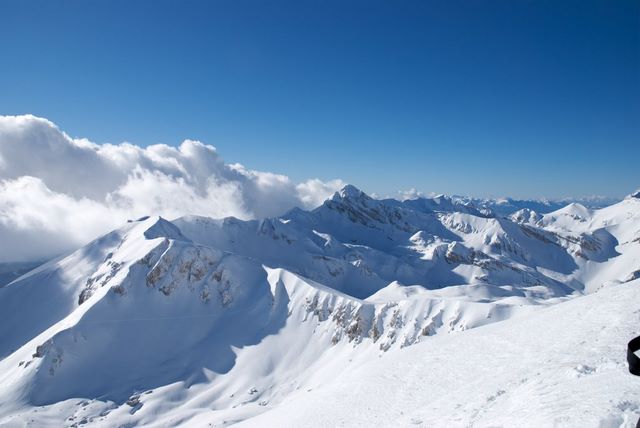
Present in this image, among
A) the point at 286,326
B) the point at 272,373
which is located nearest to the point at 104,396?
the point at 272,373

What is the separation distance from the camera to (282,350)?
12694cm

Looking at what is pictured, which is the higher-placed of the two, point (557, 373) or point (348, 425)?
point (557, 373)

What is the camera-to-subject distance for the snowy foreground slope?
55.8ft

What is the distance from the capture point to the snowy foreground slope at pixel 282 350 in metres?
17.0

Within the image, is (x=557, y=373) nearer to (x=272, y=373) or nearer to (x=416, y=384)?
(x=416, y=384)

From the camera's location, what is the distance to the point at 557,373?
1575cm

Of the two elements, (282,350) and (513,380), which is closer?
(513,380)

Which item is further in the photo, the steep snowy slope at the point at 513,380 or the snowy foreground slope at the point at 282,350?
the snowy foreground slope at the point at 282,350

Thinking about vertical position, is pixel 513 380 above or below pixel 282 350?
above

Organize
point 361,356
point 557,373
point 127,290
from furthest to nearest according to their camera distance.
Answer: point 127,290 < point 361,356 < point 557,373

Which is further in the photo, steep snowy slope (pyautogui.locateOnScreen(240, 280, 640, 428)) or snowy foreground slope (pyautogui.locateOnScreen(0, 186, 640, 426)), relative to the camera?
snowy foreground slope (pyautogui.locateOnScreen(0, 186, 640, 426))

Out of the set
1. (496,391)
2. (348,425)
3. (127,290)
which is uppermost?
(127,290)

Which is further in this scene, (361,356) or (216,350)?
(216,350)

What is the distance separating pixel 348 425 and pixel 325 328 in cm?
10804
